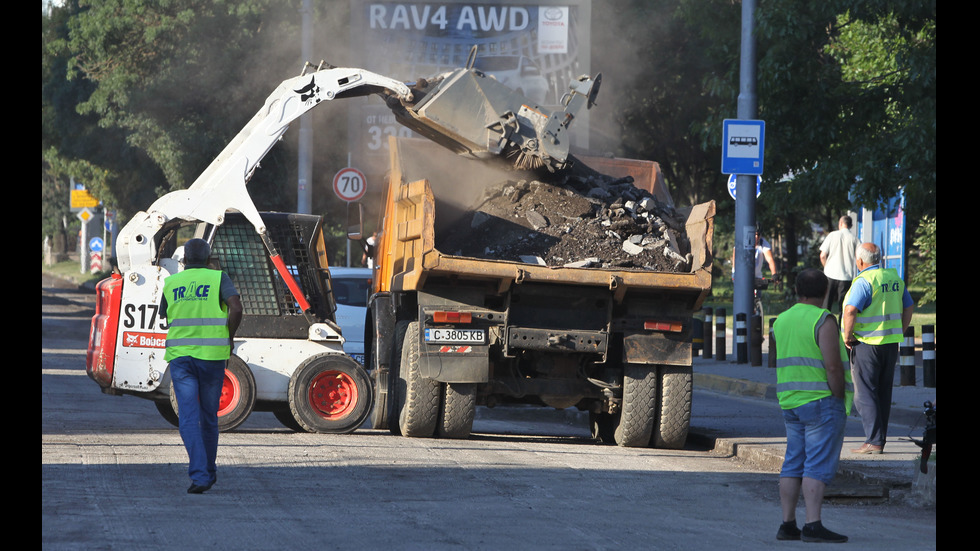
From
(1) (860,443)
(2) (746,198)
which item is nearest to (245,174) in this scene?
(1) (860,443)

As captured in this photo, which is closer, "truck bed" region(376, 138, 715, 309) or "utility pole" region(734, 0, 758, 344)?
"truck bed" region(376, 138, 715, 309)

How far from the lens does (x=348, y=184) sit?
20.3 m

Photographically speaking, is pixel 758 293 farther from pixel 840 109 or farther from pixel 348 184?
pixel 348 184

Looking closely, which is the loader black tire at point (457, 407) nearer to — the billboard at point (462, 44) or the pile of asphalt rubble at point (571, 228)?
the pile of asphalt rubble at point (571, 228)

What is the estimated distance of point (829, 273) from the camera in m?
14.3

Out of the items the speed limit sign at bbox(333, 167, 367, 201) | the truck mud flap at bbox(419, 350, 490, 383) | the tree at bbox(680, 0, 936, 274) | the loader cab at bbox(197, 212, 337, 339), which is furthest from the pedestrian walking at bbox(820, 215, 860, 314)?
the speed limit sign at bbox(333, 167, 367, 201)

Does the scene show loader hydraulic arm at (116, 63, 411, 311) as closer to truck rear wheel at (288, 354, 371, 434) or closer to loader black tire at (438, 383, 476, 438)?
truck rear wheel at (288, 354, 371, 434)

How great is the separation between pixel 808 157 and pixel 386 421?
8.86 meters

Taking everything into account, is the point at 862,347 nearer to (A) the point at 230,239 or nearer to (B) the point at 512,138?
(B) the point at 512,138

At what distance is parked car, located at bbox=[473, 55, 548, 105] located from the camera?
83.0ft

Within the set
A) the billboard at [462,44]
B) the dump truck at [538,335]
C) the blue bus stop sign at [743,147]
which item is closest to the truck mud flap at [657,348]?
the dump truck at [538,335]

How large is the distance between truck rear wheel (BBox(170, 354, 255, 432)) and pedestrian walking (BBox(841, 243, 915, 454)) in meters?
4.57

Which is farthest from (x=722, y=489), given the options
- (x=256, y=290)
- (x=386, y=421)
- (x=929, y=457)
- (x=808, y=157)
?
(x=808, y=157)

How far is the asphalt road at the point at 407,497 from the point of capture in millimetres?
6176
